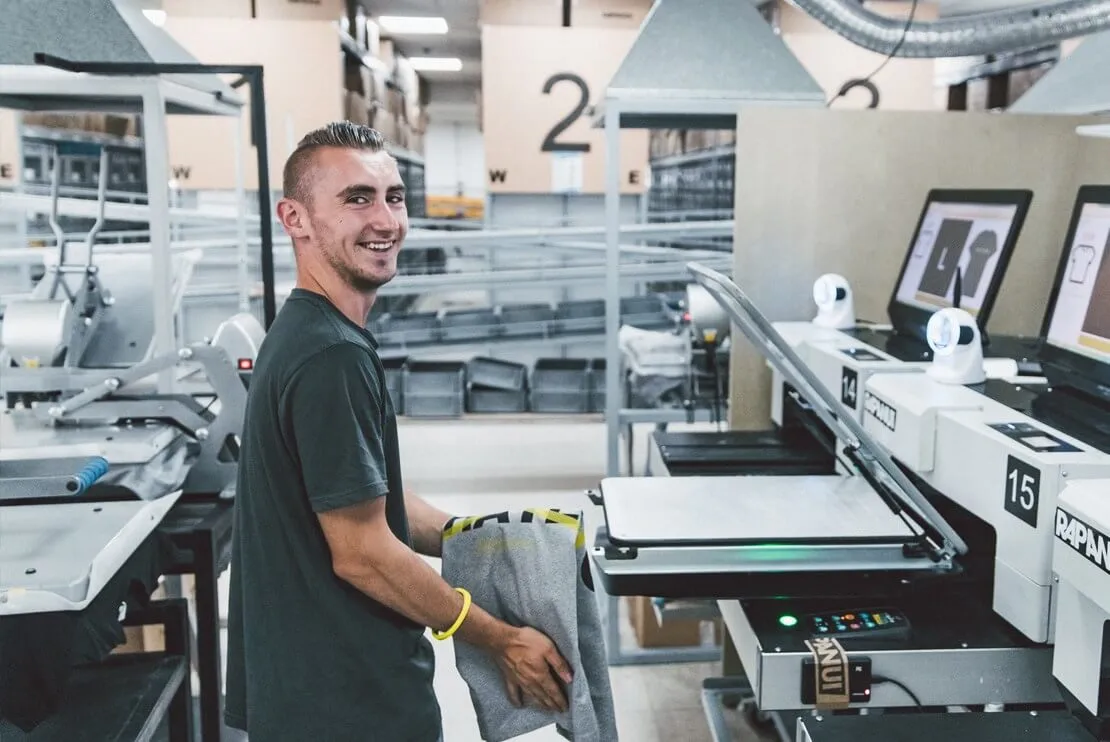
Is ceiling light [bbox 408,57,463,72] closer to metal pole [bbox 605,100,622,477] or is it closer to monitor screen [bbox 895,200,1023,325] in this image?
metal pole [bbox 605,100,622,477]

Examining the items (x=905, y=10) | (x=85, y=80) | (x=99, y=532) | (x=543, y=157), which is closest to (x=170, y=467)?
(x=99, y=532)

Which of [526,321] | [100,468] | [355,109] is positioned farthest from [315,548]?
[355,109]

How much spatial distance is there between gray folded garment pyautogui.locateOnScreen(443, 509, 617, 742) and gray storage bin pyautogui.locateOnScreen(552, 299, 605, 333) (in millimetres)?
3900

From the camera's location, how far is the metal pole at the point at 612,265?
2.77 metres

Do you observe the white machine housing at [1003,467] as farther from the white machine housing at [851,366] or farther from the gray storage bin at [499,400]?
the gray storage bin at [499,400]

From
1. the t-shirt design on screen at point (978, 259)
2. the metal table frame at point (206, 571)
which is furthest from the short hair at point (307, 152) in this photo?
the t-shirt design on screen at point (978, 259)

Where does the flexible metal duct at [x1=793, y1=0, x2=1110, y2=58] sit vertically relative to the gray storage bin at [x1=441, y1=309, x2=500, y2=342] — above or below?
above

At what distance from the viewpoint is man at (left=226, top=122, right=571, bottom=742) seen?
4.07ft

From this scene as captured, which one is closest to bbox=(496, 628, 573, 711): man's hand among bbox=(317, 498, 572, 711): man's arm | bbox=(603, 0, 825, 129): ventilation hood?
bbox=(317, 498, 572, 711): man's arm

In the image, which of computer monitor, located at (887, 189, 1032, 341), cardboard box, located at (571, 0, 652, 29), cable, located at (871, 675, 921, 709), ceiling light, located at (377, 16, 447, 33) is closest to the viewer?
cable, located at (871, 675, 921, 709)

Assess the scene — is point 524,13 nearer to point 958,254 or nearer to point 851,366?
point 958,254

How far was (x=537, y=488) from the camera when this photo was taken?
183 inches

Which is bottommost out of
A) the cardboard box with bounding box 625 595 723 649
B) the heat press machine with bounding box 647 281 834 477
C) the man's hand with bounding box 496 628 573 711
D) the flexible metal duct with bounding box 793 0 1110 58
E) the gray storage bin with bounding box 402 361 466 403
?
the cardboard box with bounding box 625 595 723 649

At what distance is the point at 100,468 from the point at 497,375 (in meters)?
3.88
